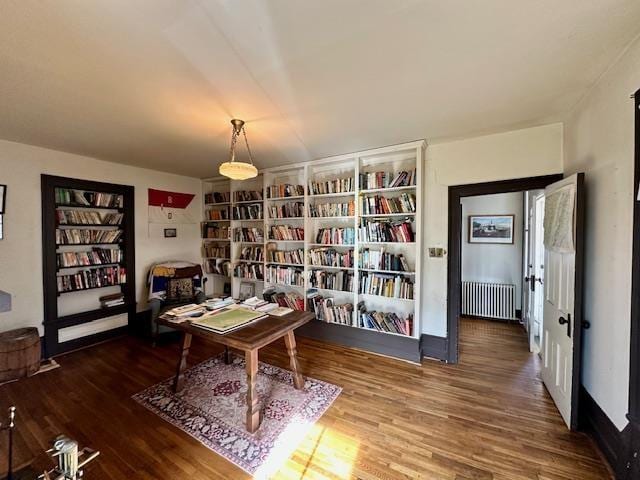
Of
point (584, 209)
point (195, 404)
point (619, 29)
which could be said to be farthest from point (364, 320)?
point (619, 29)

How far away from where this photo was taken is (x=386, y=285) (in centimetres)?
305

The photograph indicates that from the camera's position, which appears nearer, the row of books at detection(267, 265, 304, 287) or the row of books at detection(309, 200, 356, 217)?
the row of books at detection(309, 200, 356, 217)

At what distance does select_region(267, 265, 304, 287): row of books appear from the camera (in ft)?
11.8

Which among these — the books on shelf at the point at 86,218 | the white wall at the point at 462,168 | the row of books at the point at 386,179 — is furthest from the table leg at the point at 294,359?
the books on shelf at the point at 86,218

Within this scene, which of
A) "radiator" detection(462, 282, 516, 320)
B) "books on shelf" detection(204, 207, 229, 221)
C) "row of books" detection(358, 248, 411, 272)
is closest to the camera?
"row of books" detection(358, 248, 411, 272)

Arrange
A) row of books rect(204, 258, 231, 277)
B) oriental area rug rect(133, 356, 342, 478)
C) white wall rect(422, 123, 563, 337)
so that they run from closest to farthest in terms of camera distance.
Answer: oriental area rug rect(133, 356, 342, 478), white wall rect(422, 123, 563, 337), row of books rect(204, 258, 231, 277)

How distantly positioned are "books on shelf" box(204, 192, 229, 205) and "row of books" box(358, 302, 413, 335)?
115 inches

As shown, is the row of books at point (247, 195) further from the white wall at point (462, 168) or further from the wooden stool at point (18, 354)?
the wooden stool at point (18, 354)

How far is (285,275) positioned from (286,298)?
324 millimetres

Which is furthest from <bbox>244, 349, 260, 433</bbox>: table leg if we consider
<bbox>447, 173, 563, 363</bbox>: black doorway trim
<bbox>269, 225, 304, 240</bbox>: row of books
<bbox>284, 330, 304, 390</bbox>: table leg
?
<bbox>447, 173, 563, 363</bbox>: black doorway trim

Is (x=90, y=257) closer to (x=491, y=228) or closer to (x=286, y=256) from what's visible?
(x=286, y=256)

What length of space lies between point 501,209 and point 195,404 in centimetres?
497

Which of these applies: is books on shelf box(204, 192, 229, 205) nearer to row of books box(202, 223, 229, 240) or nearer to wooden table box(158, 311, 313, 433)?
row of books box(202, 223, 229, 240)

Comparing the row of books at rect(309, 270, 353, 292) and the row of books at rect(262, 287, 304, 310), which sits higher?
the row of books at rect(309, 270, 353, 292)
